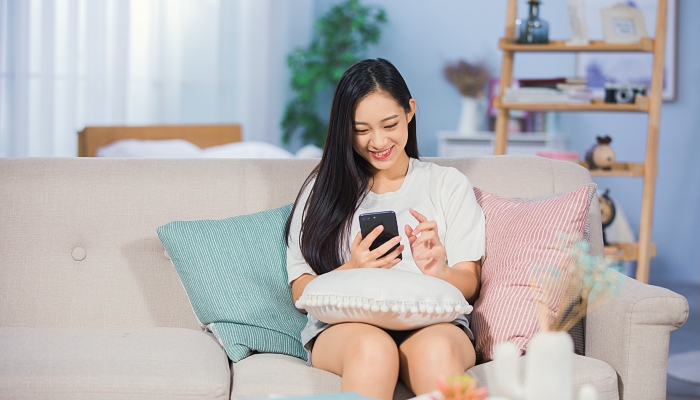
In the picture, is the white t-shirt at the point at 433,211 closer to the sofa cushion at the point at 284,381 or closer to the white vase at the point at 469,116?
the sofa cushion at the point at 284,381

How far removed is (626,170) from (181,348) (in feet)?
8.03

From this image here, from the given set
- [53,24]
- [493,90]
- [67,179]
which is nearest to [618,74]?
[493,90]

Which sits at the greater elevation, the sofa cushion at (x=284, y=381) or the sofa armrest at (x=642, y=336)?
the sofa armrest at (x=642, y=336)

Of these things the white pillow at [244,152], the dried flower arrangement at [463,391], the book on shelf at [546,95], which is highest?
the book on shelf at [546,95]

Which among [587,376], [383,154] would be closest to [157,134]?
[383,154]

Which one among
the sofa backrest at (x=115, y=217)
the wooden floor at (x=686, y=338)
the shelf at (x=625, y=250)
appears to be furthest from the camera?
the shelf at (x=625, y=250)

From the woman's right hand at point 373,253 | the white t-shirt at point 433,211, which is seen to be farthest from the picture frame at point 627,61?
the woman's right hand at point 373,253

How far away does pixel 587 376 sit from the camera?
1.51 meters

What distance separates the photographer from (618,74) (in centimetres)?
511

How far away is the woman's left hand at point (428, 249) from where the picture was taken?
62.6 inches

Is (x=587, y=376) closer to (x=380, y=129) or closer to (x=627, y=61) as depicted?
(x=380, y=129)

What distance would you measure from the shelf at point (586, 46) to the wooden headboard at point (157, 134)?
216cm

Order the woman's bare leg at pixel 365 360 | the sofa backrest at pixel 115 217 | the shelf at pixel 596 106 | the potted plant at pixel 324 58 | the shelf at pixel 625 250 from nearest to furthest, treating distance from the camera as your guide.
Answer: the woman's bare leg at pixel 365 360 → the sofa backrest at pixel 115 217 → the shelf at pixel 625 250 → the shelf at pixel 596 106 → the potted plant at pixel 324 58

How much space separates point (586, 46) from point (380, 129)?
1922mm
